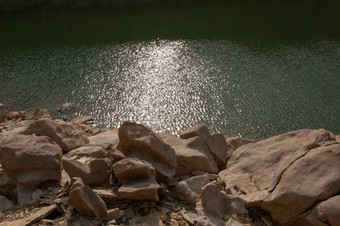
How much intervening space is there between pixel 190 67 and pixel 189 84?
117cm

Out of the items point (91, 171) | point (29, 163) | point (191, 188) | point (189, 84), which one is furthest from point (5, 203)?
point (189, 84)

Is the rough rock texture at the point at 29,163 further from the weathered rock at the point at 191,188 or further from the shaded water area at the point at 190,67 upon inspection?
the shaded water area at the point at 190,67

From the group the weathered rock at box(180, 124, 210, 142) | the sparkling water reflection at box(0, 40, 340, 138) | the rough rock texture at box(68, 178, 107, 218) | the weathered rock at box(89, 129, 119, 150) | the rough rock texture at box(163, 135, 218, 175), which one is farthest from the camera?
the sparkling water reflection at box(0, 40, 340, 138)

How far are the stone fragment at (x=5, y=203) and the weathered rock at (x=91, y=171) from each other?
650 mm

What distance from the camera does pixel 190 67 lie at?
10953mm

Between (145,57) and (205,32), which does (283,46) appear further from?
(145,57)

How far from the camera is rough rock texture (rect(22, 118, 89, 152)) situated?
5.64 meters

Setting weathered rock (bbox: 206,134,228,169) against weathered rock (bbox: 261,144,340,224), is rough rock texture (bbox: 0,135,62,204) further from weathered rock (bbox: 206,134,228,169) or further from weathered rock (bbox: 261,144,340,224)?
weathered rock (bbox: 261,144,340,224)

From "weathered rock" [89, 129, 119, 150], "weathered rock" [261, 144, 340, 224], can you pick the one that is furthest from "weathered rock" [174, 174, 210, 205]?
"weathered rock" [89, 129, 119, 150]

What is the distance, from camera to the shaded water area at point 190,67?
849 centimetres

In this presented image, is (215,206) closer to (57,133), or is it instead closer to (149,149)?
(149,149)

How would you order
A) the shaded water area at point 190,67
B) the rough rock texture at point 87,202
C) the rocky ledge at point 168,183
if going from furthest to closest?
1. the shaded water area at point 190,67
2. the rocky ledge at point 168,183
3. the rough rock texture at point 87,202

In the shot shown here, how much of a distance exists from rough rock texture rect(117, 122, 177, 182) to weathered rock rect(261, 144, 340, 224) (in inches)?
41.2

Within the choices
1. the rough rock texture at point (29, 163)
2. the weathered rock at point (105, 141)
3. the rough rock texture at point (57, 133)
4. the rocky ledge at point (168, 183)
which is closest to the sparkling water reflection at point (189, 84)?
the weathered rock at point (105, 141)
